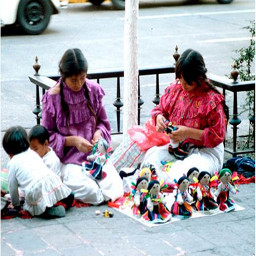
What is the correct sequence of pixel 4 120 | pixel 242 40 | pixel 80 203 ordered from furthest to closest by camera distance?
pixel 242 40, pixel 4 120, pixel 80 203

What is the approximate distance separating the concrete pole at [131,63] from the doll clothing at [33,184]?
1.42 metres

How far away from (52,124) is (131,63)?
1153 mm

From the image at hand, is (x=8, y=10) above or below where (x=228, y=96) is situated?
above

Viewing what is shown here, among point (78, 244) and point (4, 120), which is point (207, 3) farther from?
point (78, 244)

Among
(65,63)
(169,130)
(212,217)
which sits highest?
(65,63)

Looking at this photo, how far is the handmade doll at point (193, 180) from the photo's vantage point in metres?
5.80

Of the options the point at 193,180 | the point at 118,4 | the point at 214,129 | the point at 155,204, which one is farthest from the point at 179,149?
the point at 118,4

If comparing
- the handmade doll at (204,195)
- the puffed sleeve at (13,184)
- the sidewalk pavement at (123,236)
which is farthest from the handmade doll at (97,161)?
the handmade doll at (204,195)

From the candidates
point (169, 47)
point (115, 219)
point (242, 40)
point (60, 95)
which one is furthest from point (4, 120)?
point (242, 40)

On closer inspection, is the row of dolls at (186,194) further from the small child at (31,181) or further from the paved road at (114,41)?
the paved road at (114,41)

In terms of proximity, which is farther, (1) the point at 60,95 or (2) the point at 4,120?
(2) the point at 4,120

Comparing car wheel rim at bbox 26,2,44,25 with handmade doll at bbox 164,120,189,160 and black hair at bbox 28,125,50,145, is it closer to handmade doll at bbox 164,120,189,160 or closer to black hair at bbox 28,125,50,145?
handmade doll at bbox 164,120,189,160

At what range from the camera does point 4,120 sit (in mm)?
8969

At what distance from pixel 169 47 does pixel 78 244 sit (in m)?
8.96
